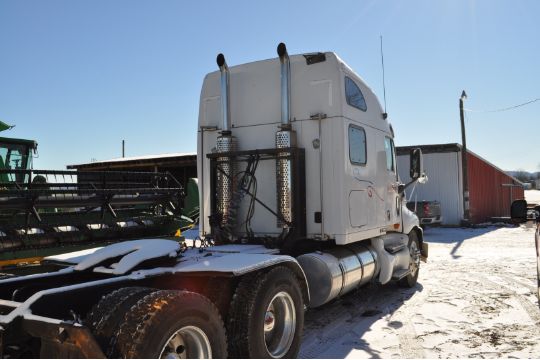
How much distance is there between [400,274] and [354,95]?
9.97 feet

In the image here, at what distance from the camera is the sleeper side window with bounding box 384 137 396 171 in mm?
7227

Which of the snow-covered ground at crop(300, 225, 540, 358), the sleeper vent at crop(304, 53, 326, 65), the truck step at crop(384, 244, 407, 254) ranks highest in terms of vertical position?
the sleeper vent at crop(304, 53, 326, 65)

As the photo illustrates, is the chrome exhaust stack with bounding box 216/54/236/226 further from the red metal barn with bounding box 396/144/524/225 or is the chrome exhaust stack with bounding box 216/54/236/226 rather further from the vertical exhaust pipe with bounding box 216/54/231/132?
the red metal barn with bounding box 396/144/524/225

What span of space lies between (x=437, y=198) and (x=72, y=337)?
71.2ft

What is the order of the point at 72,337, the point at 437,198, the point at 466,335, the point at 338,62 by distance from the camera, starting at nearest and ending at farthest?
1. the point at 72,337
2. the point at 466,335
3. the point at 338,62
4. the point at 437,198

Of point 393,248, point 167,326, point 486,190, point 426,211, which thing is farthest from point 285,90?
point 486,190

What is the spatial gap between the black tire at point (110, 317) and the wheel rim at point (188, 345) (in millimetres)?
354

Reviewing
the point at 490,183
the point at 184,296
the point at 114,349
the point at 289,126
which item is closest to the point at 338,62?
the point at 289,126

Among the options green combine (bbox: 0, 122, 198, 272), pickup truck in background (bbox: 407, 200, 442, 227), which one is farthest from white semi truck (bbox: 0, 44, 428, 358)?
pickup truck in background (bbox: 407, 200, 442, 227)

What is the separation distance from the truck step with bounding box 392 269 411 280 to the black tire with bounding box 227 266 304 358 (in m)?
3.03

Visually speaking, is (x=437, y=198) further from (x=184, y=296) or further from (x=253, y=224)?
(x=184, y=296)

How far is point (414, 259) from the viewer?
8102 millimetres

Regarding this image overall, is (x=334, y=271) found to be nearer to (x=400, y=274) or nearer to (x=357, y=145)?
(x=357, y=145)

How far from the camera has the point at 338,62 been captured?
5.59 metres
